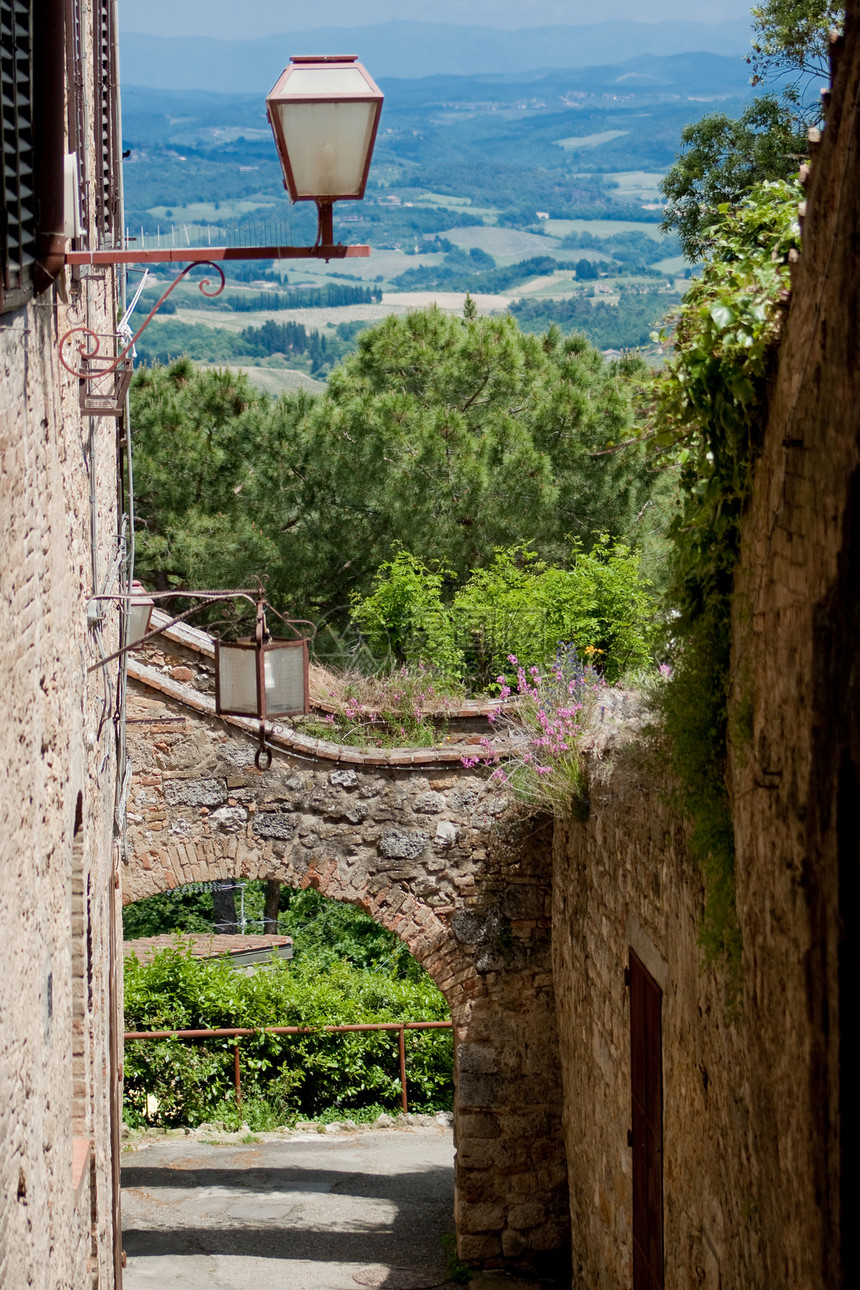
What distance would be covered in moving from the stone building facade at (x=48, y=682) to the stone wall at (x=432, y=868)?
2.30m

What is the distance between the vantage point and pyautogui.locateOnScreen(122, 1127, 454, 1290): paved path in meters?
7.82

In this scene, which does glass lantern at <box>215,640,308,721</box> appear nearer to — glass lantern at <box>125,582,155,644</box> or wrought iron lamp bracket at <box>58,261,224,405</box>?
glass lantern at <box>125,582,155,644</box>

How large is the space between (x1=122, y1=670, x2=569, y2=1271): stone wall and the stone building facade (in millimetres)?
2296

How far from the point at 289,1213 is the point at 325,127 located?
7.60 meters

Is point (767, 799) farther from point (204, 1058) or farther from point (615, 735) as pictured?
point (204, 1058)

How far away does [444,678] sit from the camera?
9.51 m

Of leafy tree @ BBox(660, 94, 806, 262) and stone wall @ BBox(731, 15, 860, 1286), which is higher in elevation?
leafy tree @ BBox(660, 94, 806, 262)

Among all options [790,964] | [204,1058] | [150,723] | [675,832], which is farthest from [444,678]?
[790,964]

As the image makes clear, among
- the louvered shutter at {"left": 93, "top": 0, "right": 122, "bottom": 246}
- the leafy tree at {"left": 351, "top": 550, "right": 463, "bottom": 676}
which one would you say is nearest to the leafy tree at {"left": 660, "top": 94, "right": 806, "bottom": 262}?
the leafy tree at {"left": 351, "top": 550, "right": 463, "bottom": 676}

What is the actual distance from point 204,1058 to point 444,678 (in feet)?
14.3

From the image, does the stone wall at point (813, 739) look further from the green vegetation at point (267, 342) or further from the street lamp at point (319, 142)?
the green vegetation at point (267, 342)

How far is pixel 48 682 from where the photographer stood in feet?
11.7

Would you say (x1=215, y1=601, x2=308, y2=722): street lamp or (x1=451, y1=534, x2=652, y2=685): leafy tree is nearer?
(x1=215, y1=601, x2=308, y2=722): street lamp

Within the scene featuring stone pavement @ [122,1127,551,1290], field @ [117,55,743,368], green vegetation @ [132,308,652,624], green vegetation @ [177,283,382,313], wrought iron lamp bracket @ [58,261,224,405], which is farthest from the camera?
green vegetation @ [177,283,382,313]
